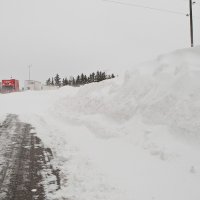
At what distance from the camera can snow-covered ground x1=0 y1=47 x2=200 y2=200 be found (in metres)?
7.07

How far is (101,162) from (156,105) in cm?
356

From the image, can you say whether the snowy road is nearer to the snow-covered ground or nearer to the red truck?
the snow-covered ground

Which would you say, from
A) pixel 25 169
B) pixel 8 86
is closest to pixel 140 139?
pixel 25 169

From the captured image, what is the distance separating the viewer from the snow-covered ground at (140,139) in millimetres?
7070

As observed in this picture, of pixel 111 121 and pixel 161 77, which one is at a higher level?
pixel 161 77

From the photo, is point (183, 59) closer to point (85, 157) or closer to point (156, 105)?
point (156, 105)

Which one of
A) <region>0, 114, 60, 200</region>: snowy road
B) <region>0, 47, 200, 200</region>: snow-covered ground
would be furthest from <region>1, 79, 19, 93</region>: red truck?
<region>0, 114, 60, 200</region>: snowy road

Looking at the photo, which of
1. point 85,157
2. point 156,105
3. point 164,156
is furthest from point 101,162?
point 156,105

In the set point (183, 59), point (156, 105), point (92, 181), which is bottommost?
point (92, 181)

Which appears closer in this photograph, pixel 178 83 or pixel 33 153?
pixel 33 153

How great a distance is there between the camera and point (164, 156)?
862cm

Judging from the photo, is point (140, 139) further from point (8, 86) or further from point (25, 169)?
point (8, 86)

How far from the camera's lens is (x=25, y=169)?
8.42 m

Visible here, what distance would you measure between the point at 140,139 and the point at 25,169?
3725 mm
